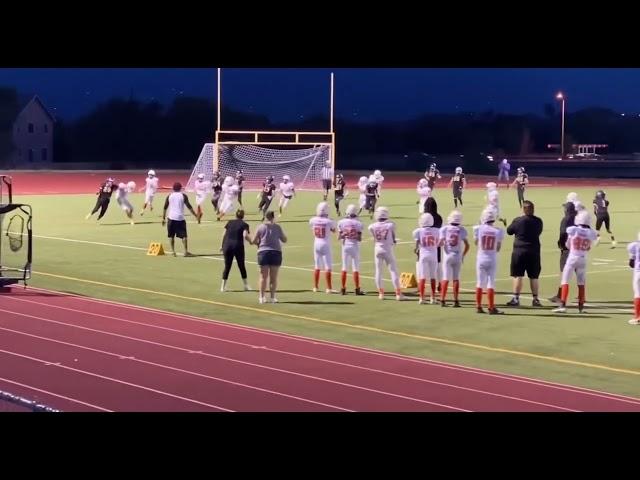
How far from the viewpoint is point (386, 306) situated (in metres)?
19.6

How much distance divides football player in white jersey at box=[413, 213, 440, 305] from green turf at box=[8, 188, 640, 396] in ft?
1.73

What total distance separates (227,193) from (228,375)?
24.5 m

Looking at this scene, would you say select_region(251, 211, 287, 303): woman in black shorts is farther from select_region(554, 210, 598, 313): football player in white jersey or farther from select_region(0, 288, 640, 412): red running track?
select_region(554, 210, 598, 313): football player in white jersey

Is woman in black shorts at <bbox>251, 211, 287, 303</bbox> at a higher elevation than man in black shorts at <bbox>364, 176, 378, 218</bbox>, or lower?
lower

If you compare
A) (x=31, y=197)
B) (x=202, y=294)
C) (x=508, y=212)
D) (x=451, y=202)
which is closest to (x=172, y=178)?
(x=31, y=197)

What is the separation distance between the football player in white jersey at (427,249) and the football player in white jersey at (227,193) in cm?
1872

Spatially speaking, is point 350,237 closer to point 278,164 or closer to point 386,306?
point 386,306

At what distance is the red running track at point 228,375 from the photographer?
40.9 feet

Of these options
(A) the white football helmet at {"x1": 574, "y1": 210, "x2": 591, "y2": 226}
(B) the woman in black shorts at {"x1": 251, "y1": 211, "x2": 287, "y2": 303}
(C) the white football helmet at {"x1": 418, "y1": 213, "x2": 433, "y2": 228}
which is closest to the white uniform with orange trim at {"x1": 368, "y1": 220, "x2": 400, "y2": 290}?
(C) the white football helmet at {"x1": 418, "y1": 213, "x2": 433, "y2": 228}

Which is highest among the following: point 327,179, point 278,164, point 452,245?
point 278,164

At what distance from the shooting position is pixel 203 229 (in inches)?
1361

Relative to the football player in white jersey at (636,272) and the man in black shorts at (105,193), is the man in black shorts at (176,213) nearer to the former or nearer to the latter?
the man in black shorts at (105,193)

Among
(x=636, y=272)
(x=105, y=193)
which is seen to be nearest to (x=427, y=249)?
(x=636, y=272)

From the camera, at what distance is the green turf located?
50.4 ft
